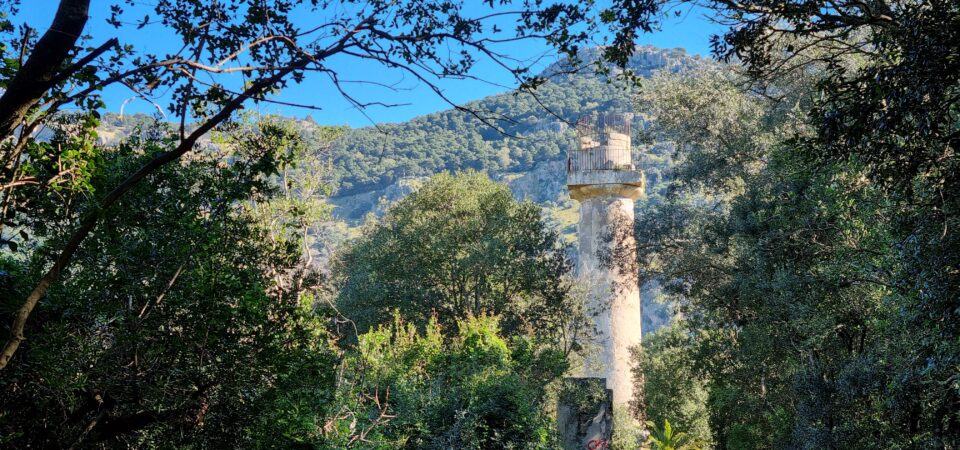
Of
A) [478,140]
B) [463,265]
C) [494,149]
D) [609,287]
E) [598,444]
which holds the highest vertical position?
[494,149]

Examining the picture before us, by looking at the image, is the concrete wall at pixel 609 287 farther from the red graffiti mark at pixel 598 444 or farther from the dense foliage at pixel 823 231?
the red graffiti mark at pixel 598 444

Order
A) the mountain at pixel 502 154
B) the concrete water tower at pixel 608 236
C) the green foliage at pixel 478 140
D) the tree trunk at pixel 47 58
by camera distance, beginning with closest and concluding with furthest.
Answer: the tree trunk at pixel 47 58
the concrete water tower at pixel 608 236
the green foliage at pixel 478 140
the mountain at pixel 502 154

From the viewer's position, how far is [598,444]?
15.8 m

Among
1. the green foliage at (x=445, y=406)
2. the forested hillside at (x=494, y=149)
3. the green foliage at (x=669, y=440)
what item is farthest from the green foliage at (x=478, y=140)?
the green foliage at (x=445, y=406)

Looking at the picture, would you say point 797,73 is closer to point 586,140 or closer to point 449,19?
point 586,140

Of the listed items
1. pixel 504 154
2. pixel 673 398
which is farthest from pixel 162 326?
pixel 504 154

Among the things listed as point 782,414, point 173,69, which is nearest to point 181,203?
point 173,69

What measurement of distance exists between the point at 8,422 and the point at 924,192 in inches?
332

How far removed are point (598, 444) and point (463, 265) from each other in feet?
30.6

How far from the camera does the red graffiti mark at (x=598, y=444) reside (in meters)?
15.8

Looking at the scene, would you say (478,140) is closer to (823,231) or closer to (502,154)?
(502,154)

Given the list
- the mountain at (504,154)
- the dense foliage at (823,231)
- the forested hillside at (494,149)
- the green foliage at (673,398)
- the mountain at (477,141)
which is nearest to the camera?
the dense foliage at (823,231)

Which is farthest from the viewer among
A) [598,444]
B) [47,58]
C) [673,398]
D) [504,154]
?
[504,154]

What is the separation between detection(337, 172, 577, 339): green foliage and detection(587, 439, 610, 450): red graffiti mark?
19.9 ft
